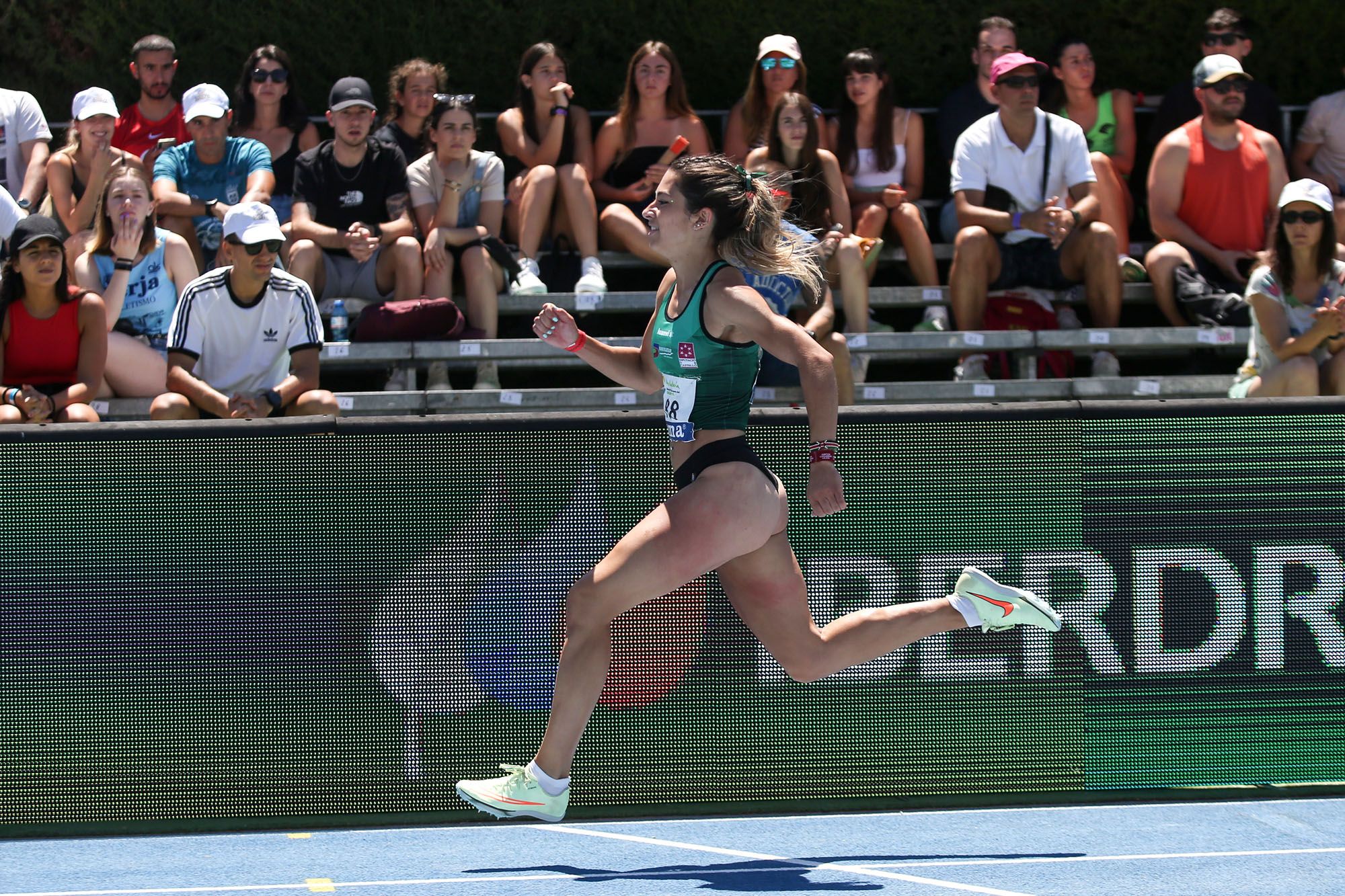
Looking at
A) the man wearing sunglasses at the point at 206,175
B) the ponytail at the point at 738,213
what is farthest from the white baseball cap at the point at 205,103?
the ponytail at the point at 738,213

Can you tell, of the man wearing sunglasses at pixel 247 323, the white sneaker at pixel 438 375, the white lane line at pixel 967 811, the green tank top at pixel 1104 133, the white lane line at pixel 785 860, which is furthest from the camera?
the green tank top at pixel 1104 133

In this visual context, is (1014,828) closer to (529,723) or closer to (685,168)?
(529,723)

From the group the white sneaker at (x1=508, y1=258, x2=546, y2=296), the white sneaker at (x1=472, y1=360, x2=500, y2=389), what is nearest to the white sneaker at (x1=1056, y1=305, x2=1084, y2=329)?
the white sneaker at (x1=508, y1=258, x2=546, y2=296)

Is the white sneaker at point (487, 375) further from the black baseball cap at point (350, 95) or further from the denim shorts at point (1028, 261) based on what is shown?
the denim shorts at point (1028, 261)

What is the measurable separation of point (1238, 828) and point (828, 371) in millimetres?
2327

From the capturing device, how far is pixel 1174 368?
32.3ft

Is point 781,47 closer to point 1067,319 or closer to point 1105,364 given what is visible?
point 1067,319

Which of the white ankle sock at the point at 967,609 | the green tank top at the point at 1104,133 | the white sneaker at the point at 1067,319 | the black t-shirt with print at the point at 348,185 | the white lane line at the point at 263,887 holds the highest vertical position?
the green tank top at the point at 1104,133

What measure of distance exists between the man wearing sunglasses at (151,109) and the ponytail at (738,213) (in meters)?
5.47

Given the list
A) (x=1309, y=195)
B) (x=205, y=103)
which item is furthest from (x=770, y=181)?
(x=205, y=103)

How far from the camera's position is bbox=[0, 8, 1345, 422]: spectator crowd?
8047mm

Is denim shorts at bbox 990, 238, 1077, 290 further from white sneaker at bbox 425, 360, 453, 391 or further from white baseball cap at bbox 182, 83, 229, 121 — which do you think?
white baseball cap at bbox 182, 83, 229, 121

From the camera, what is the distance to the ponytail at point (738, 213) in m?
4.91

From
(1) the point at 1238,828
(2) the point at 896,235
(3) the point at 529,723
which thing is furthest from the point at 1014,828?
(2) the point at 896,235
